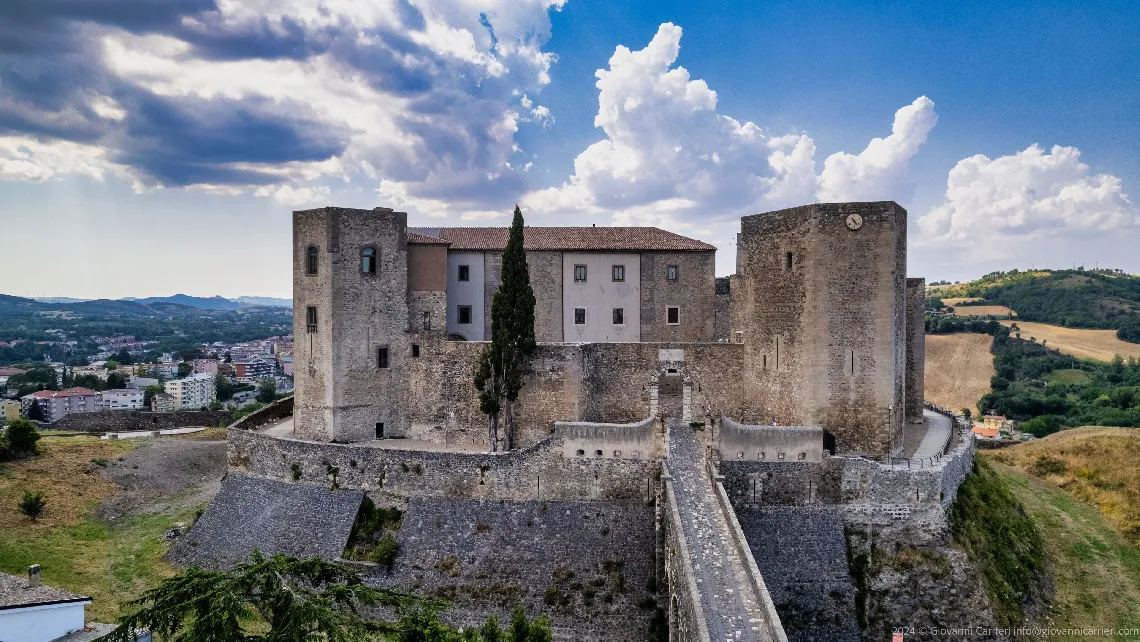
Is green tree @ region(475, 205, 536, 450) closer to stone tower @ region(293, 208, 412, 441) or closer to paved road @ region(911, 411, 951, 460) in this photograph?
stone tower @ region(293, 208, 412, 441)

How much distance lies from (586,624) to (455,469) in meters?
6.29

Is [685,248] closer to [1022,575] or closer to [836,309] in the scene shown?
[836,309]

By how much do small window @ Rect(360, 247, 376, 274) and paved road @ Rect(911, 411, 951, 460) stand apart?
2010 centimetres

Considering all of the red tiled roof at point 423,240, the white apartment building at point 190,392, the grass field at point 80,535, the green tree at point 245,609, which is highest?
the red tiled roof at point 423,240

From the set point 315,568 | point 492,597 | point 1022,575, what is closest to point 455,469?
point 492,597

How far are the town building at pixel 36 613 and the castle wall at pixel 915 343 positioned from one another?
1107 inches

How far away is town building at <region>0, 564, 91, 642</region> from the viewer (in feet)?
51.8

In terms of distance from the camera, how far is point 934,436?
2739 centimetres

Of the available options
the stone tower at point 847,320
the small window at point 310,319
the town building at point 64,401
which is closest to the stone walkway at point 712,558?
the stone tower at point 847,320

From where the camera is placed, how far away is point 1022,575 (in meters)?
22.2

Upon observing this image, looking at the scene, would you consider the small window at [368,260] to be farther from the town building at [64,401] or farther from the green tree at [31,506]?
the town building at [64,401]

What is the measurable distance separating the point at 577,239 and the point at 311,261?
35.6 feet

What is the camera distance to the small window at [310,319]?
88.9ft

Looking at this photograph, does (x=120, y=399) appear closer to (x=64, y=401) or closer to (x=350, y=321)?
(x=64, y=401)
